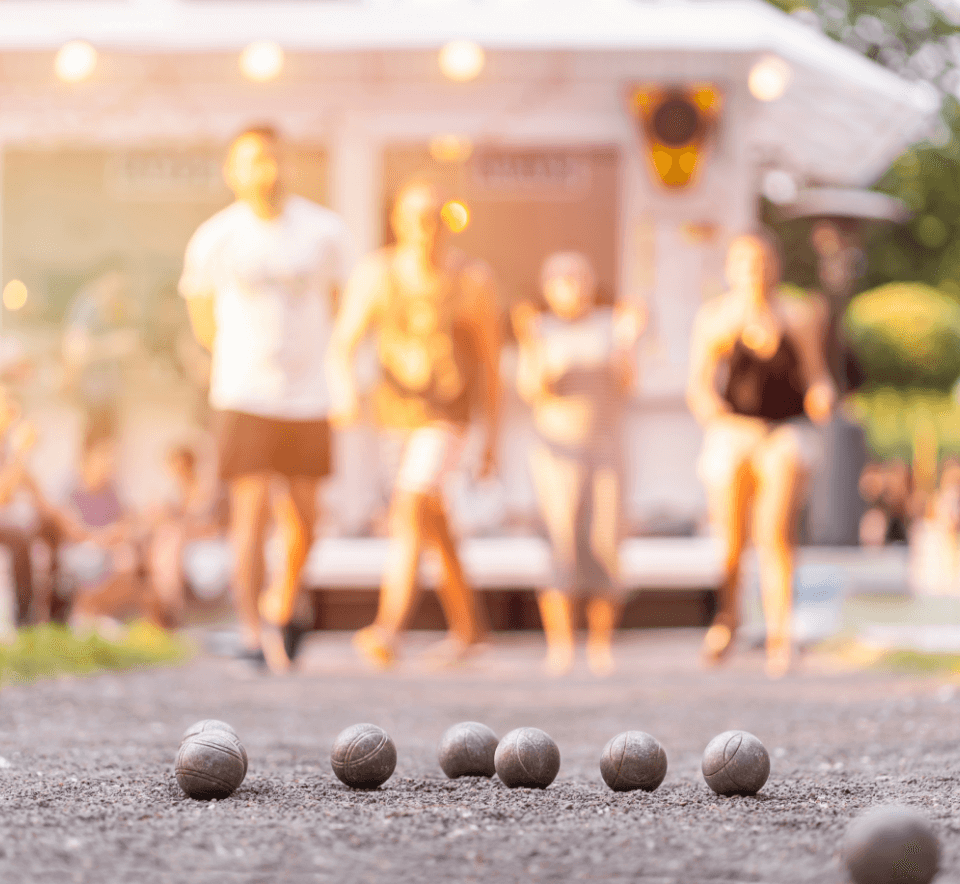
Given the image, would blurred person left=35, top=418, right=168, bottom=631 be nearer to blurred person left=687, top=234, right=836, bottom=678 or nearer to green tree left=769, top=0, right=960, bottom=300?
blurred person left=687, top=234, right=836, bottom=678

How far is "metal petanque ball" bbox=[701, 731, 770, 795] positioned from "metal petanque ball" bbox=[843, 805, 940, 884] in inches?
29.3

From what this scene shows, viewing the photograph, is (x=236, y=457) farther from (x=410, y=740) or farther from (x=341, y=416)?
(x=410, y=740)

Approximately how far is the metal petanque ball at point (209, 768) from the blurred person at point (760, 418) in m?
3.75

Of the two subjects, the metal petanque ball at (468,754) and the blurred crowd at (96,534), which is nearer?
the metal petanque ball at (468,754)

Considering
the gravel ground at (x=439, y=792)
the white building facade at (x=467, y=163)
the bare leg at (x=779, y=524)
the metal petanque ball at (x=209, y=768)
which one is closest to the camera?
the gravel ground at (x=439, y=792)

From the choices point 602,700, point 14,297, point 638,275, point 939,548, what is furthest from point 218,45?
point 939,548

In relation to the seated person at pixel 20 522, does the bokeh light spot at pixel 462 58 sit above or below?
above

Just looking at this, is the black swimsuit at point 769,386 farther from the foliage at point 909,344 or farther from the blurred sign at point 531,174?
the foliage at point 909,344

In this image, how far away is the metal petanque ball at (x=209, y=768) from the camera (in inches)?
103

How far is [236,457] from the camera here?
5.71m

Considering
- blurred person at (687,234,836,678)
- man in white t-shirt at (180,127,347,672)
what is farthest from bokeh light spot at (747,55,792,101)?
man in white t-shirt at (180,127,347,672)

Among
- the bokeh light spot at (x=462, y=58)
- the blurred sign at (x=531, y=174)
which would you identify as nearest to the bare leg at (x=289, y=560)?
the bokeh light spot at (x=462, y=58)

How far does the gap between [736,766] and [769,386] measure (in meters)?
3.65

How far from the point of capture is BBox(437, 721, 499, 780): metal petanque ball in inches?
115
